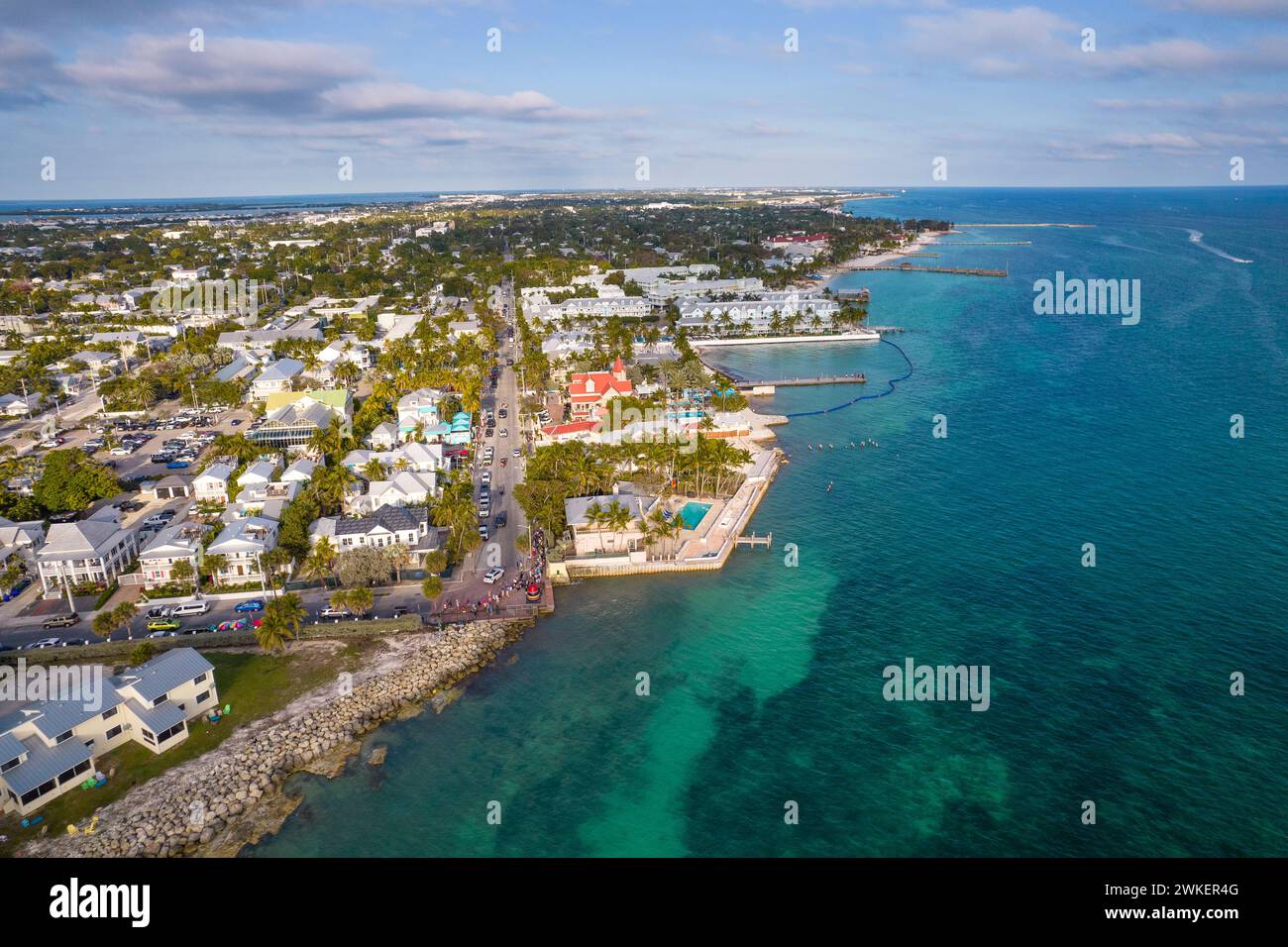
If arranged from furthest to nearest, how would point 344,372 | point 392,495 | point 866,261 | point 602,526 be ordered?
point 866,261, point 344,372, point 392,495, point 602,526

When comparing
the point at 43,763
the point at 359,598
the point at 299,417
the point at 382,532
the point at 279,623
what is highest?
the point at 299,417

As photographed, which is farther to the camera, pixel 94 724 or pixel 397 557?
pixel 397 557

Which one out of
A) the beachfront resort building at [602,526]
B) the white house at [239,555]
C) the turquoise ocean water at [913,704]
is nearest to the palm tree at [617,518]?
the beachfront resort building at [602,526]

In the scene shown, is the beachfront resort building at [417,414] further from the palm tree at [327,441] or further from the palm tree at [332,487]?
the palm tree at [332,487]

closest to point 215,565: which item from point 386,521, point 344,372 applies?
point 386,521

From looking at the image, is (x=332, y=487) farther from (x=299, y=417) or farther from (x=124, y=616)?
(x=299, y=417)
